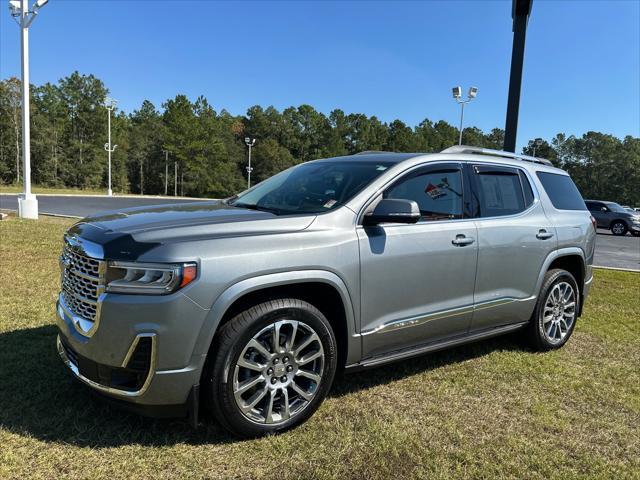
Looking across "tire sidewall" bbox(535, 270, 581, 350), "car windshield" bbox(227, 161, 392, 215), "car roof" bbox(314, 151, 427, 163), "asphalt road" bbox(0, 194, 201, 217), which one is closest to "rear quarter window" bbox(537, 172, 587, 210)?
"tire sidewall" bbox(535, 270, 581, 350)

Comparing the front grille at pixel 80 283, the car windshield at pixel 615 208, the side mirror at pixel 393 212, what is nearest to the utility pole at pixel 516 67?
the side mirror at pixel 393 212

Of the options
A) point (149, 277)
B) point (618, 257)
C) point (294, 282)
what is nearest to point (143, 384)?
point (149, 277)

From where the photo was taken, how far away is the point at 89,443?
9.04 feet

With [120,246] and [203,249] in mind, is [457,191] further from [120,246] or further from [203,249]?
[120,246]

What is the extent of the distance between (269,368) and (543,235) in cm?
294

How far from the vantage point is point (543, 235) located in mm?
4453

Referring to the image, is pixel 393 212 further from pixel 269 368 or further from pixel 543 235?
pixel 543 235

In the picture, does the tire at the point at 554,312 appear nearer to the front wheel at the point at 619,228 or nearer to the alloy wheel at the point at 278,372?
the alloy wheel at the point at 278,372

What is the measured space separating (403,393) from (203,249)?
195 centimetres

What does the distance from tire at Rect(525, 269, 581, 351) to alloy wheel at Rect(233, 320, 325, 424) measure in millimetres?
2545

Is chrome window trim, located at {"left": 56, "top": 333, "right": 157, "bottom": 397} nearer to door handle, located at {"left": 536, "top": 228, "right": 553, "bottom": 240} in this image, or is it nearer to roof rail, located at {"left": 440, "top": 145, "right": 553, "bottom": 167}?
roof rail, located at {"left": 440, "top": 145, "right": 553, "bottom": 167}

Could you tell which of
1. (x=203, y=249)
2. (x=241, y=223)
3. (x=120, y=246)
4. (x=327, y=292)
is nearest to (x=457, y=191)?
(x=327, y=292)

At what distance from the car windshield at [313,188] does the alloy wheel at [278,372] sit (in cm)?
84

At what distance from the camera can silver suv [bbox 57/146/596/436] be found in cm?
256
